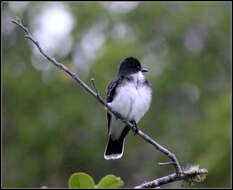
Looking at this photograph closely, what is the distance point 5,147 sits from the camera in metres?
9.31

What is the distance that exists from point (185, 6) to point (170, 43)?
0.62m

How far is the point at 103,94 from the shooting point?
8430mm

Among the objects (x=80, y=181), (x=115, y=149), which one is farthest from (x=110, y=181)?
(x=115, y=149)

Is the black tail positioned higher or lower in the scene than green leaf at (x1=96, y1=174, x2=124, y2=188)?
higher

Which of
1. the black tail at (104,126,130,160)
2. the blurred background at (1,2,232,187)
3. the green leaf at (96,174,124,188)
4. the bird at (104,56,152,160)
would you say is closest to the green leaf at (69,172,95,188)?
the green leaf at (96,174,124,188)

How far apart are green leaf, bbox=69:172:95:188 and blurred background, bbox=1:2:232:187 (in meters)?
5.02

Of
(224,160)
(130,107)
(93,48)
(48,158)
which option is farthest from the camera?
(93,48)

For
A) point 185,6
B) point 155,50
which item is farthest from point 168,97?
point 185,6

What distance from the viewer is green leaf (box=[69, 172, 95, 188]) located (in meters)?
2.15

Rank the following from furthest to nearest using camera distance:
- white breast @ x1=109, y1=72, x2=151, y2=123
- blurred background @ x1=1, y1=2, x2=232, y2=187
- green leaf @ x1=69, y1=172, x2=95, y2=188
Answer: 1. blurred background @ x1=1, y1=2, x2=232, y2=187
2. white breast @ x1=109, y1=72, x2=151, y2=123
3. green leaf @ x1=69, y1=172, x2=95, y2=188

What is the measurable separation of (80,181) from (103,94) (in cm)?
626

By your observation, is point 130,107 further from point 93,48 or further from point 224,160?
point 93,48

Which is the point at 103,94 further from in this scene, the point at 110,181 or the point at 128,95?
the point at 110,181

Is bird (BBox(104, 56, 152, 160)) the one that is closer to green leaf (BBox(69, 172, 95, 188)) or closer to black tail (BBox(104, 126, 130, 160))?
black tail (BBox(104, 126, 130, 160))
